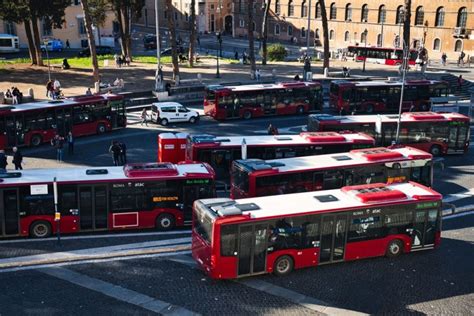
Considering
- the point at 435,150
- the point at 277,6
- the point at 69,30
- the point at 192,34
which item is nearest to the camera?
the point at 435,150

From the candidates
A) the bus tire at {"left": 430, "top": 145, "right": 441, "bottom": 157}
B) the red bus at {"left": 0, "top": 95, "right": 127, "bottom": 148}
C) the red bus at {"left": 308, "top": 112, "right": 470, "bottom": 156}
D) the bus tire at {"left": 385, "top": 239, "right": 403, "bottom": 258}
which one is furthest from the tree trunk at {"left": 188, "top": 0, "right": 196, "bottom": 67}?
the bus tire at {"left": 385, "top": 239, "right": 403, "bottom": 258}

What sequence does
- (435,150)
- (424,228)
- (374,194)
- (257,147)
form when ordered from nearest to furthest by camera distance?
(374,194) → (424,228) → (257,147) → (435,150)

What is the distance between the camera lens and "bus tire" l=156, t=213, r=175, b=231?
70.1ft

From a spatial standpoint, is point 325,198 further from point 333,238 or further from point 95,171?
point 95,171

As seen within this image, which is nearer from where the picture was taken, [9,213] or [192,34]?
Result: [9,213]

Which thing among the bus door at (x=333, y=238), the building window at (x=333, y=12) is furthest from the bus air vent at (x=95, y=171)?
the building window at (x=333, y=12)

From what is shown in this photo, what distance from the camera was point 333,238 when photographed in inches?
711

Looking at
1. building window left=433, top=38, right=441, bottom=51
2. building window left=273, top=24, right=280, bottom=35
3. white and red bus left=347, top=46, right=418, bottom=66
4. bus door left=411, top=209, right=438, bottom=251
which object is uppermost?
building window left=273, top=24, right=280, bottom=35

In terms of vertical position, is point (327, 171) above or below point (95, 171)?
below

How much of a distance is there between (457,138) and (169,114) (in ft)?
58.4

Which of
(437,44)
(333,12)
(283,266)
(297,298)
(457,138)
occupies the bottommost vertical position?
(297,298)

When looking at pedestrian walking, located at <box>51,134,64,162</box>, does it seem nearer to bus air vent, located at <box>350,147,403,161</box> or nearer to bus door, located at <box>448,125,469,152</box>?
bus air vent, located at <box>350,147,403,161</box>

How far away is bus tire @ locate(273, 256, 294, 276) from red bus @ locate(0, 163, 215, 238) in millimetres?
4946

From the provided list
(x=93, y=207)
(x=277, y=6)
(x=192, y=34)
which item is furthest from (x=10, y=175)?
(x=277, y=6)
